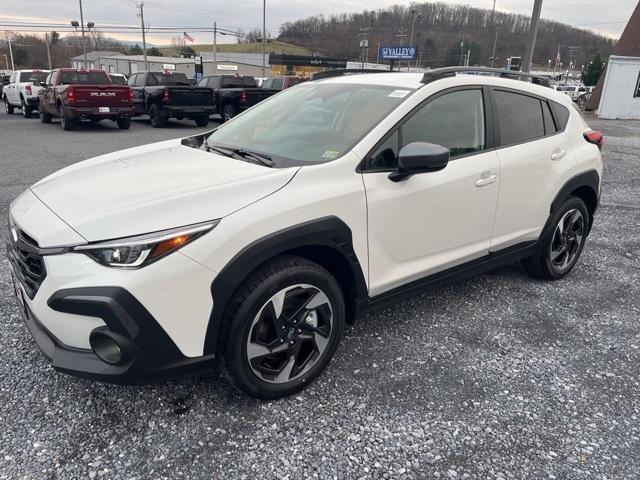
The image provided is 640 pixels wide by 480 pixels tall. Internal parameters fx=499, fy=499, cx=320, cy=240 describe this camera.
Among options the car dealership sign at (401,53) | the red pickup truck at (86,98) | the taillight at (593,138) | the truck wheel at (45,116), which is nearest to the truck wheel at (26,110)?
the truck wheel at (45,116)

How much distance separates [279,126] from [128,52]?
379 feet

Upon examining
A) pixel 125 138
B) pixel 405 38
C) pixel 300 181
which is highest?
pixel 405 38

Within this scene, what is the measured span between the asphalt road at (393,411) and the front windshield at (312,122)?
1.30 metres

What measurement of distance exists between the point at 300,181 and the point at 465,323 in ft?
5.89

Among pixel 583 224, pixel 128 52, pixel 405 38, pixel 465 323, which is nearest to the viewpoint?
pixel 465 323

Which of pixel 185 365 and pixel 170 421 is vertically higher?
pixel 185 365

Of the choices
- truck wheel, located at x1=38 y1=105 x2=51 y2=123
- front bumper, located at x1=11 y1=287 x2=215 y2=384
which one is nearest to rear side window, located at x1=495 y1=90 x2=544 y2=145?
front bumper, located at x1=11 y1=287 x2=215 y2=384

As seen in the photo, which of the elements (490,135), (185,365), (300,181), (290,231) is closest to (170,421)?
(185,365)

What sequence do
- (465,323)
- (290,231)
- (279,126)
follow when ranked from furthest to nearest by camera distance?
(465,323) → (279,126) → (290,231)

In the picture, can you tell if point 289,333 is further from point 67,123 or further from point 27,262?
point 67,123

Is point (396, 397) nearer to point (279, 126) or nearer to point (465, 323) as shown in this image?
point (465, 323)

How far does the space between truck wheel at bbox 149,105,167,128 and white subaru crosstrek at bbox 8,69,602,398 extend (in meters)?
13.6

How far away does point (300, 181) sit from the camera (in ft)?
8.54

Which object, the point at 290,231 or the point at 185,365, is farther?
the point at 290,231
